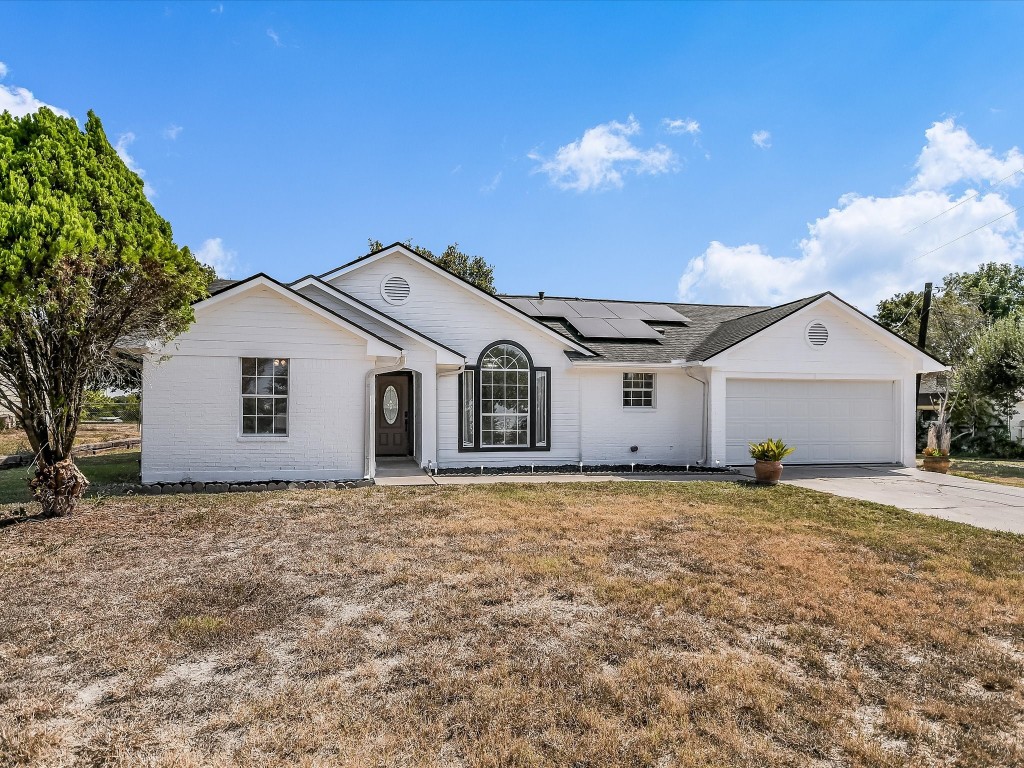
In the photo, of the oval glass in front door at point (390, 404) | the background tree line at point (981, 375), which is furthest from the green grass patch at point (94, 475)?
the background tree line at point (981, 375)

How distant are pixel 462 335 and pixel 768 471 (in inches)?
295

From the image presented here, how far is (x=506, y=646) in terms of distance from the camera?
4.29 m

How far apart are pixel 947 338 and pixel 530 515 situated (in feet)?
133

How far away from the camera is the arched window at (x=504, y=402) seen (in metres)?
14.4

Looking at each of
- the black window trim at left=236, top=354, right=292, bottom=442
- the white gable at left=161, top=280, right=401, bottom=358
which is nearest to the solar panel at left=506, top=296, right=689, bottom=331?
the white gable at left=161, top=280, right=401, bottom=358

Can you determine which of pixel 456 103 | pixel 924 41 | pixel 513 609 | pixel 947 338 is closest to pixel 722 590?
pixel 513 609

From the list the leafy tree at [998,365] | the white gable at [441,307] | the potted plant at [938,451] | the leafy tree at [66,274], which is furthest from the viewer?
the leafy tree at [998,365]

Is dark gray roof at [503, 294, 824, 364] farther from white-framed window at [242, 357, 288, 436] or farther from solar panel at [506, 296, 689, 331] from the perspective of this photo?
white-framed window at [242, 357, 288, 436]

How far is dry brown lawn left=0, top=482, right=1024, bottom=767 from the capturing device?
123 inches

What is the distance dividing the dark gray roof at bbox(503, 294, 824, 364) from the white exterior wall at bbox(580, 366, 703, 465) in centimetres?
45

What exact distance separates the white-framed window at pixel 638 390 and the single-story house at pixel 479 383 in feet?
0.13

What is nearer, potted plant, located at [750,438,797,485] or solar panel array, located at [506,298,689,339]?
potted plant, located at [750,438,797,485]

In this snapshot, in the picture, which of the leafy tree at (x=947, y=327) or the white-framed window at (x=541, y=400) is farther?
the leafy tree at (x=947, y=327)

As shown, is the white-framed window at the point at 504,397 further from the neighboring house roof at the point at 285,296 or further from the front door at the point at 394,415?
the neighboring house roof at the point at 285,296
